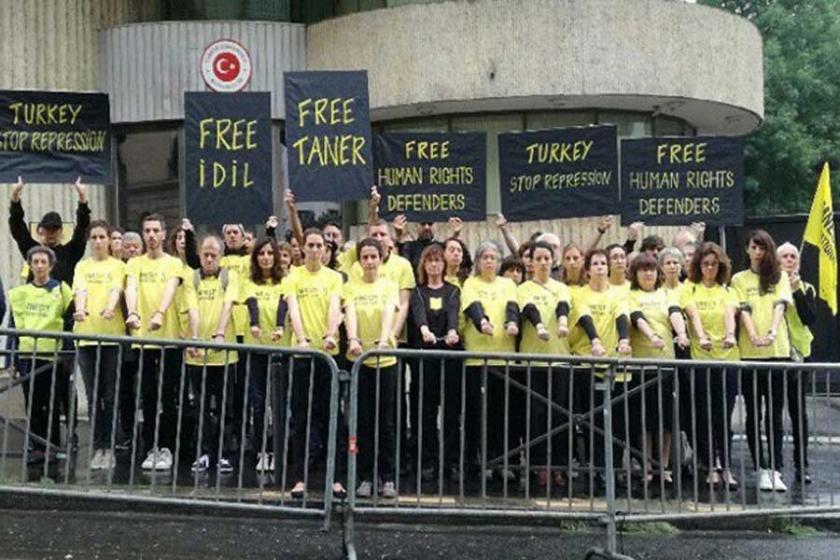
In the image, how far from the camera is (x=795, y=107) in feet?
110

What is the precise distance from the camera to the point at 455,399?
27.3 ft

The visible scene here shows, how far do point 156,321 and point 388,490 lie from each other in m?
2.21

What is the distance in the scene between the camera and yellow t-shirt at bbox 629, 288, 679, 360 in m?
8.69

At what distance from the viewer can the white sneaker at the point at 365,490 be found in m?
7.64

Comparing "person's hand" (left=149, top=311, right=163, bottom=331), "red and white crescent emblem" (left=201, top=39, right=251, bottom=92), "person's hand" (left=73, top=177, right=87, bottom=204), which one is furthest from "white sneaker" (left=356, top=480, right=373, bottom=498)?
"red and white crescent emblem" (left=201, top=39, right=251, bottom=92)

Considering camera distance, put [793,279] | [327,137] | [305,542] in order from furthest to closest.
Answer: [327,137] → [793,279] → [305,542]

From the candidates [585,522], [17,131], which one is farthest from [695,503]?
[17,131]

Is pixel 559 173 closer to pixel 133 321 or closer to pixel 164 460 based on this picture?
pixel 133 321

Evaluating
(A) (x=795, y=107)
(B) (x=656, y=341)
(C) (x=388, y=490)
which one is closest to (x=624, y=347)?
(B) (x=656, y=341)

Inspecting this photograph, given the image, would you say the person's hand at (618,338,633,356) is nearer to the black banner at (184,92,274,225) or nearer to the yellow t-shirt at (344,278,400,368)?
the yellow t-shirt at (344,278,400,368)

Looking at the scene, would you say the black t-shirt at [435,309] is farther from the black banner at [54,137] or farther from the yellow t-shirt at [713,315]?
the black banner at [54,137]

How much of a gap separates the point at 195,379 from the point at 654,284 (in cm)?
345

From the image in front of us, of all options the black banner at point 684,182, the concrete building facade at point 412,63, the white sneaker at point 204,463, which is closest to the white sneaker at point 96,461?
the white sneaker at point 204,463

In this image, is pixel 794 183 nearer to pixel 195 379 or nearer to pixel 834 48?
pixel 834 48
